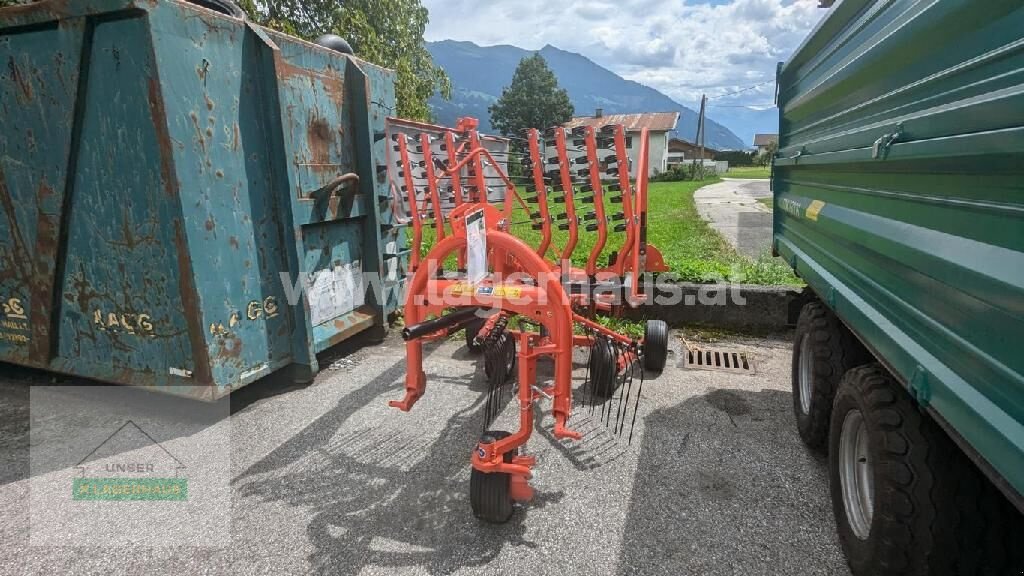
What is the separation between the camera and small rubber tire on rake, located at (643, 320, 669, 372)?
4.37 metres

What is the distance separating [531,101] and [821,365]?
50.9 meters

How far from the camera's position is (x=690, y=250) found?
331 inches

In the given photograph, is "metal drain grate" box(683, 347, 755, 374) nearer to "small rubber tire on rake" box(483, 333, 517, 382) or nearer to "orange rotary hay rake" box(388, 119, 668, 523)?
"orange rotary hay rake" box(388, 119, 668, 523)

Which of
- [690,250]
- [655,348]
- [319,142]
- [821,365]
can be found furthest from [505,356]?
[690,250]

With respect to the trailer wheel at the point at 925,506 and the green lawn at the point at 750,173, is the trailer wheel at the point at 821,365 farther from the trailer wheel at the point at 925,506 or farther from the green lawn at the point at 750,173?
the green lawn at the point at 750,173

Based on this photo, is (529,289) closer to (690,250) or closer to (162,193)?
(162,193)

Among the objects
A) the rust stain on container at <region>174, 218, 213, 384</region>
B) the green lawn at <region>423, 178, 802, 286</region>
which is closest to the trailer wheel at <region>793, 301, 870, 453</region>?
the green lawn at <region>423, 178, 802, 286</region>

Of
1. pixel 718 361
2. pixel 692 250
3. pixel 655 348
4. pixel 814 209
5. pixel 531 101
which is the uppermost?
pixel 531 101

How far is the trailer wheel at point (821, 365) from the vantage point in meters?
2.89

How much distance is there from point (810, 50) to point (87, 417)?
5489 millimetres

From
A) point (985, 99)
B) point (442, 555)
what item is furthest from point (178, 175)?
point (985, 99)

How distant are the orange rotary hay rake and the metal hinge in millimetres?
1330

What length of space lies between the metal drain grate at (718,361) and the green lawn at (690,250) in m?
1.09

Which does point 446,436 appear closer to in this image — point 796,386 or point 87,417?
point 796,386
